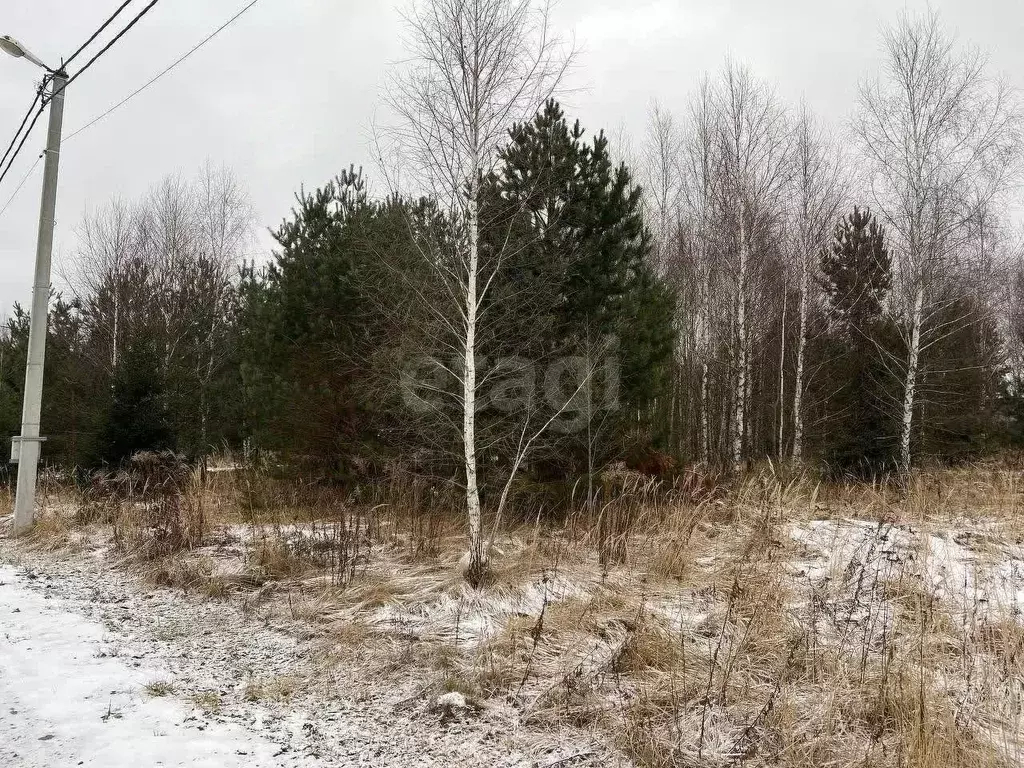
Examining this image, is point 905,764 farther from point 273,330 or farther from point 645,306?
point 273,330

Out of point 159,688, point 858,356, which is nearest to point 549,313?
point 159,688

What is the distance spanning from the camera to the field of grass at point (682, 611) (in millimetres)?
2705

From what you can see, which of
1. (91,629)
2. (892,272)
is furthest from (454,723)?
(892,272)

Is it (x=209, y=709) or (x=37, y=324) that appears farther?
(x=37, y=324)

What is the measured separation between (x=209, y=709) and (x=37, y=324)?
24.1 ft

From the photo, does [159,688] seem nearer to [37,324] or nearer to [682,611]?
[682,611]

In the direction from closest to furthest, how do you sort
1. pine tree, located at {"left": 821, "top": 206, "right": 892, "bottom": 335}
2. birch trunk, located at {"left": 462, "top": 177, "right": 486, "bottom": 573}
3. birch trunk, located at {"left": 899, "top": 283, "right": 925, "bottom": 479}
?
1. birch trunk, located at {"left": 462, "top": 177, "right": 486, "bottom": 573}
2. birch trunk, located at {"left": 899, "top": 283, "right": 925, "bottom": 479}
3. pine tree, located at {"left": 821, "top": 206, "right": 892, "bottom": 335}

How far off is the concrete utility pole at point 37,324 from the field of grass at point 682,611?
0.61 meters

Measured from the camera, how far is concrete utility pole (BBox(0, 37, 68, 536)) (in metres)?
7.66

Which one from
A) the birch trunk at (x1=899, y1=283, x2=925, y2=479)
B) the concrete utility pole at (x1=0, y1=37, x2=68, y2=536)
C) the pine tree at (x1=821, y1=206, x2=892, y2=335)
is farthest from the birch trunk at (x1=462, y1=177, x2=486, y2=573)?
the pine tree at (x1=821, y1=206, x2=892, y2=335)

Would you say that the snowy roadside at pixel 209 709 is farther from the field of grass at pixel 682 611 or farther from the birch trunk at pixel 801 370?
the birch trunk at pixel 801 370

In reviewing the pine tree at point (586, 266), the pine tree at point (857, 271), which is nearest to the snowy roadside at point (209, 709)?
the pine tree at point (586, 266)

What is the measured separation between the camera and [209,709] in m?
3.05

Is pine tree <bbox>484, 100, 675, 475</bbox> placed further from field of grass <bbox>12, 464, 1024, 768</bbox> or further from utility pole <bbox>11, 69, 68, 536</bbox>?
utility pole <bbox>11, 69, 68, 536</bbox>
